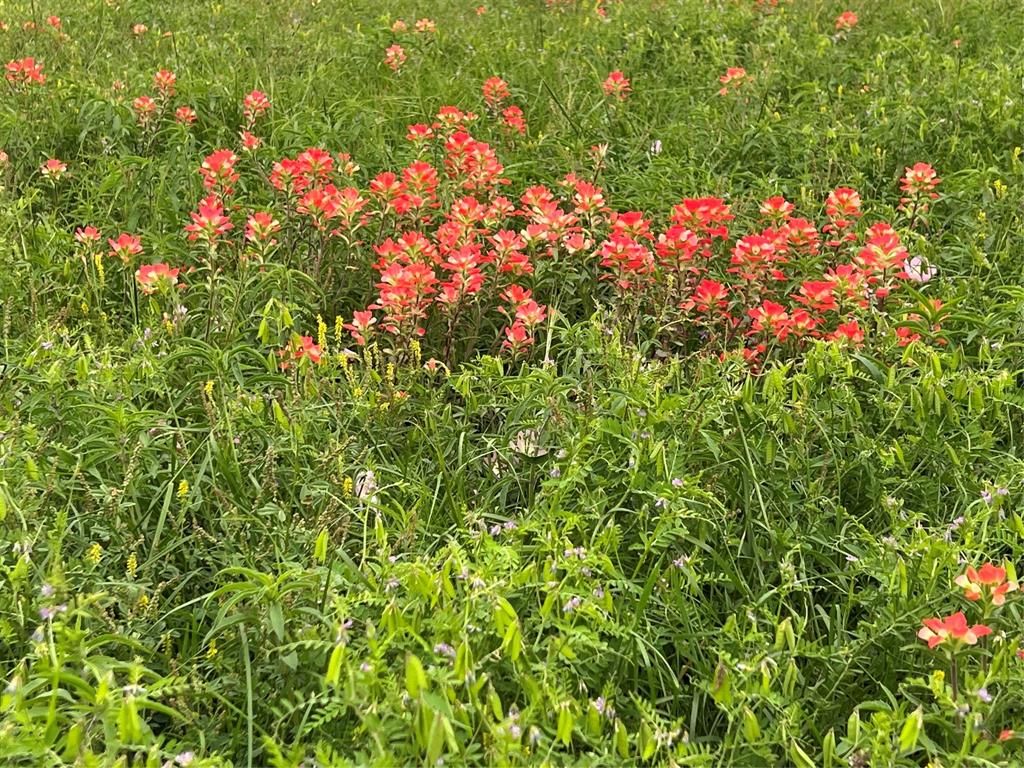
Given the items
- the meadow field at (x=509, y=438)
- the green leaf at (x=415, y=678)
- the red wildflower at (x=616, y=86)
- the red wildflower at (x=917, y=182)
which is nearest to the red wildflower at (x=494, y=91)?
the meadow field at (x=509, y=438)

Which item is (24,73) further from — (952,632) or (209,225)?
(952,632)

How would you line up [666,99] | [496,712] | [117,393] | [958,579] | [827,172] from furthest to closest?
[666,99] → [827,172] → [117,393] → [958,579] → [496,712]

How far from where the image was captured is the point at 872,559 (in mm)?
1781

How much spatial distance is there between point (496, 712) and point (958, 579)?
75 cm

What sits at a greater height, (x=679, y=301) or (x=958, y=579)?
(x=958, y=579)

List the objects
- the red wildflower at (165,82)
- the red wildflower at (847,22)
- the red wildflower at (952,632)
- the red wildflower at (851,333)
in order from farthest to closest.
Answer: the red wildflower at (847,22) < the red wildflower at (165,82) < the red wildflower at (851,333) < the red wildflower at (952,632)

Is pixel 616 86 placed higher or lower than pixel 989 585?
lower

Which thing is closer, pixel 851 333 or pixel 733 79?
pixel 851 333

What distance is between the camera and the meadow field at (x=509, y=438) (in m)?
1.47

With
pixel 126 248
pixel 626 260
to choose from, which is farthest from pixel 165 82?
pixel 626 260

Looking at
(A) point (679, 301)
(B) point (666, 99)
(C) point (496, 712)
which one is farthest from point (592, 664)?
(B) point (666, 99)

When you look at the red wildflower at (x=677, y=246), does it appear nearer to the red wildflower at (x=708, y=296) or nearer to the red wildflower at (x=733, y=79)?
the red wildflower at (x=708, y=296)

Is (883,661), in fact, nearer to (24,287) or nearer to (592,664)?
(592,664)

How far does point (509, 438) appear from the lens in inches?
87.4
